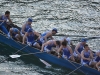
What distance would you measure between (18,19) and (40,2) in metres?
4.97

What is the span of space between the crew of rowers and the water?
5.17m

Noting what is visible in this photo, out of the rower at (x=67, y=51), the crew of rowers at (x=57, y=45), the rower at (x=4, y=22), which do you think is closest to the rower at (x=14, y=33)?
the crew of rowers at (x=57, y=45)

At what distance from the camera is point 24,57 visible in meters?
24.6

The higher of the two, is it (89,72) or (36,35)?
(36,35)

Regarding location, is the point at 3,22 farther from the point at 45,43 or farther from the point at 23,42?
the point at 45,43

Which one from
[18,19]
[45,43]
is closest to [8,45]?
[45,43]

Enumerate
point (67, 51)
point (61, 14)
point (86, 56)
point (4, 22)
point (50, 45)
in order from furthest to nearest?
1. point (61, 14)
2. point (4, 22)
3. point (50, 45)
4. point (67, 51)
5. point (86, 56)

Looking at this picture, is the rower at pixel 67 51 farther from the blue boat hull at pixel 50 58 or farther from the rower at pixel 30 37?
the rower at pixel 30 37

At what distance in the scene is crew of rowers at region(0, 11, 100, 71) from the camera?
21594 mm

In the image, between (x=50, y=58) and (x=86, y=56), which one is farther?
(x=50, y=58)

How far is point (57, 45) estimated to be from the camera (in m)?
22.8

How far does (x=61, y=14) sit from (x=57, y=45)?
39.7 feet

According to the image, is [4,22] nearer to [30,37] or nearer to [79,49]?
[30,37]

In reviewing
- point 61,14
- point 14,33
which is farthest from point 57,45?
point 61,14
